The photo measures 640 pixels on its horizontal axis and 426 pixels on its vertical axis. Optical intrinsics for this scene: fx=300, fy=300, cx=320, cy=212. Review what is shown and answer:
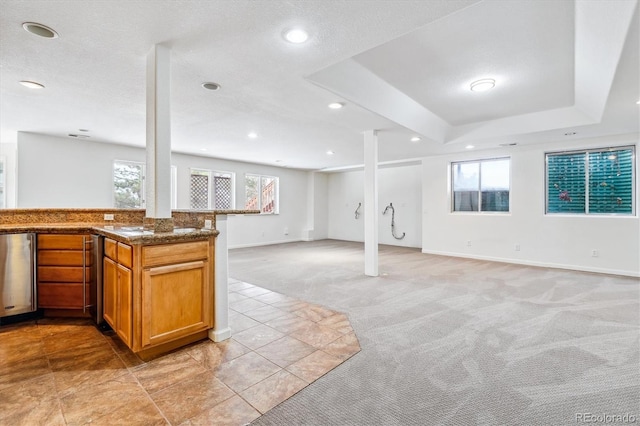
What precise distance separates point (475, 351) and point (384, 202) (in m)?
6.94

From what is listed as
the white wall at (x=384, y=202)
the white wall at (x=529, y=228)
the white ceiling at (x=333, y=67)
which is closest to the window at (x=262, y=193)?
the white wall at (x=384, y=202)

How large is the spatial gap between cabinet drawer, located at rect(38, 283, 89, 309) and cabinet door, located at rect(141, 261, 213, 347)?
1342 mm

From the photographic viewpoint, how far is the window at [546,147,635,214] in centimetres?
507

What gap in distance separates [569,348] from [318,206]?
8.24 m

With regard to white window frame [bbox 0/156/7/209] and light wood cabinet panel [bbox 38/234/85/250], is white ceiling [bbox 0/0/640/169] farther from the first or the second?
light wood cabinet panel [bbox 38/234/85/250]

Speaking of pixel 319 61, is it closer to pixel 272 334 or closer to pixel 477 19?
pixel 477 19

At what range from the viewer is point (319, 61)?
8.57 feet

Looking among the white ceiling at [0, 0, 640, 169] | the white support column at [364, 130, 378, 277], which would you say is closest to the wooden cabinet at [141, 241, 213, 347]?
the white ceiling at [0, 0, 640, 169]

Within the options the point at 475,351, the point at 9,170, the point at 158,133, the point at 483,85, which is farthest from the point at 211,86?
the point at 9,170

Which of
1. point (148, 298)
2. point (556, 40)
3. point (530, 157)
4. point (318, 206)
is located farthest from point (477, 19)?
point (318, 206)

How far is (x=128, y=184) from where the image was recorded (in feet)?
21.0

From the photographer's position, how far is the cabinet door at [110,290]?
2475 mm

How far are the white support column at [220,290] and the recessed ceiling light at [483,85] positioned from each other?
3.21 metres

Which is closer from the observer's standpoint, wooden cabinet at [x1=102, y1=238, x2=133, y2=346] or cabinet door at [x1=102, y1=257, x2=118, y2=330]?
wooden cabinet at [x1=102, y1=238, x2=133, y2=346]
